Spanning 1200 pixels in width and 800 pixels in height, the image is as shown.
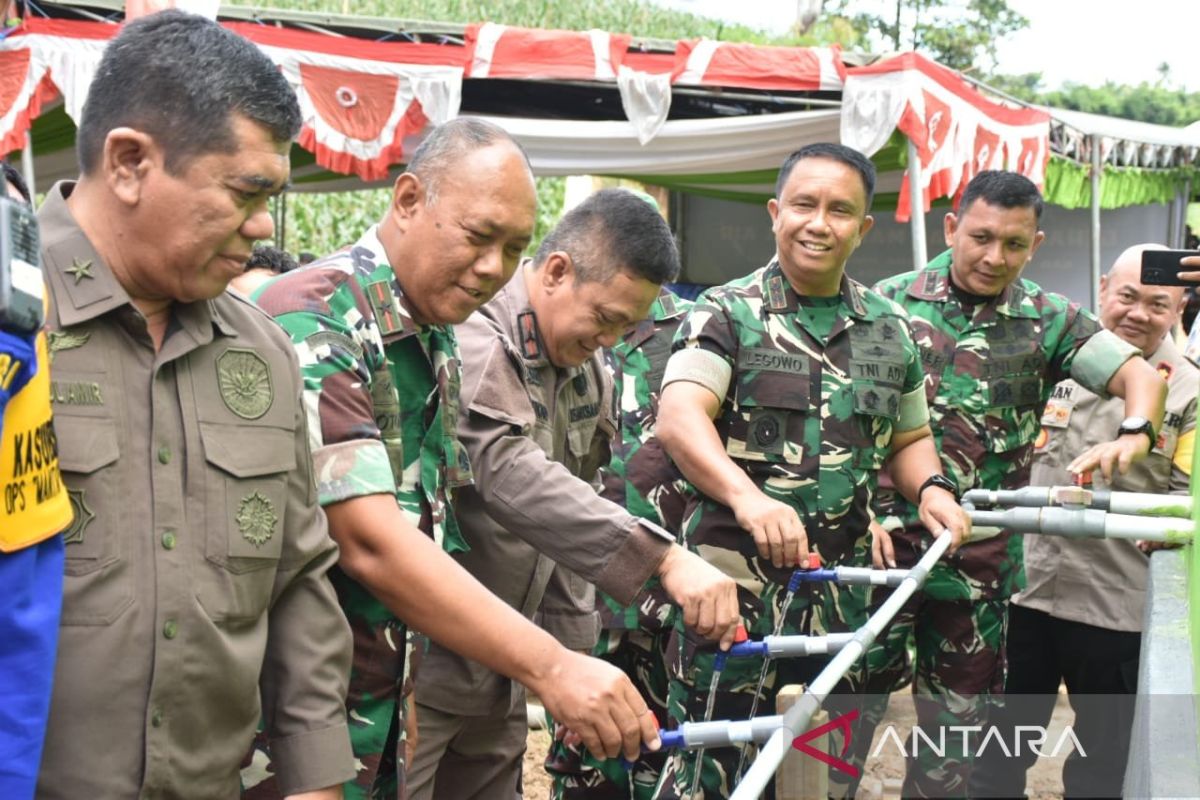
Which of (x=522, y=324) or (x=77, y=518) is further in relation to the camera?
(x=522, y=324)

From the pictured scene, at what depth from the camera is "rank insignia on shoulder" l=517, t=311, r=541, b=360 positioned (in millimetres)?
3121

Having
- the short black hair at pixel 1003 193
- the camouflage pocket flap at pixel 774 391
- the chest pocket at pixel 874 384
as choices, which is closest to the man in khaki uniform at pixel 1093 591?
the short black hair at pixel 1003 193

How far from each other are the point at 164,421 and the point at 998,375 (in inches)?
139

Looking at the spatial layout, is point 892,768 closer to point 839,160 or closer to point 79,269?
point 839,160

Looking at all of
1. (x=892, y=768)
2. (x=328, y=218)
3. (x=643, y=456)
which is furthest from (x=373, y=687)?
(x=328, y=218)

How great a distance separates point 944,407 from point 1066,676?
1.34m

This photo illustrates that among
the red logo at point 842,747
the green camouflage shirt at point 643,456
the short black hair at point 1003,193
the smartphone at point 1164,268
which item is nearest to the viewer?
the red logo at point 842,747

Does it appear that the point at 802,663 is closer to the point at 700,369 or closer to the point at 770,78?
the point at 700,369

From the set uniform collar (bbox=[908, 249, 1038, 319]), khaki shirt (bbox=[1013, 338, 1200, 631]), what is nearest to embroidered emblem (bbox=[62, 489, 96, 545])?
uniform collar (bbox=[908, 249, 1038, 319])

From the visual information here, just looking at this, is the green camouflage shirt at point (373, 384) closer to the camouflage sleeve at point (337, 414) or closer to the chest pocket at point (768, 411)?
the camouflage sleeve at point (337, 414)

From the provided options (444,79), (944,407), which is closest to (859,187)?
(944,407)

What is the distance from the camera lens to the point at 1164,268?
11.0ft

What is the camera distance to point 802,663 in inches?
151

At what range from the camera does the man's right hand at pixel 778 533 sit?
323 centimetres
